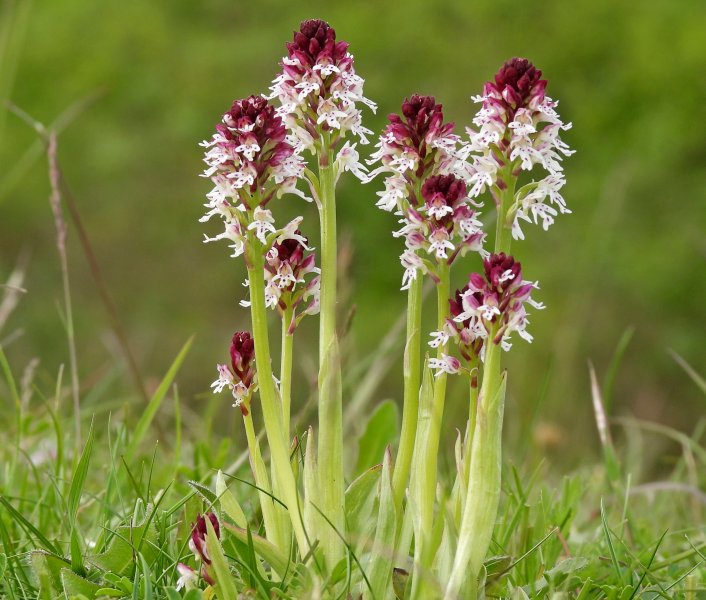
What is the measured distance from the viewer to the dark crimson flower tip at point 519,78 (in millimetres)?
2383

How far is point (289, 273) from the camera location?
2592 millimetres

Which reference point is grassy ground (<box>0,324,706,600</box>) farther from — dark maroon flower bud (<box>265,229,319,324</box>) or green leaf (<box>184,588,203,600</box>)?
dark maroon flower bud (<box>265,229,319,324</box>)

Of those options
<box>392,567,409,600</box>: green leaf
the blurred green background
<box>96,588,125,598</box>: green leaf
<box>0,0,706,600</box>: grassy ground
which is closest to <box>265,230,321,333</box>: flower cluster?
<box>392,567,409,600</box>: green leaf

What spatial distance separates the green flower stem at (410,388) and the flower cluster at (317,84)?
46 centimetres

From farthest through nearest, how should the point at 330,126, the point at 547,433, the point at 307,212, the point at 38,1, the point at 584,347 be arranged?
1. the point at 38,1
2. the point at 307,212
3. the point at 584,347
4. the point at 547,433
5. the point at 330,126

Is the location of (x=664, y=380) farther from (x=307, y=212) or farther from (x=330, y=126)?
(x=330, y=126)

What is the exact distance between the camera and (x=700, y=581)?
304 cm

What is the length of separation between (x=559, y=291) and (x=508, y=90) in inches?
483

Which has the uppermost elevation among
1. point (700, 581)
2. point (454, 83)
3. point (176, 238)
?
point (454, 83)

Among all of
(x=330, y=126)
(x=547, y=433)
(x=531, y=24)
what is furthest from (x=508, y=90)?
(x=531, y=24)

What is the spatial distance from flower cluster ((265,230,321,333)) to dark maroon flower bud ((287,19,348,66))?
1.53ft

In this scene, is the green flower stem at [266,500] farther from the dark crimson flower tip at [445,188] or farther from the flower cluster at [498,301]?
the dark crimson flower tip at [445,188]

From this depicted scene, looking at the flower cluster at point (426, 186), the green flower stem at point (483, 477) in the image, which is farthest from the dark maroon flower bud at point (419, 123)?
the green flower stem at point (483, 477)

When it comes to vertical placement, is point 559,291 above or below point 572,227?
below
